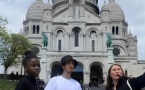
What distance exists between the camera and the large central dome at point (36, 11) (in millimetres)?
74688

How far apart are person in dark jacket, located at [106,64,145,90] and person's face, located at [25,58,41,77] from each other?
4.41 feet

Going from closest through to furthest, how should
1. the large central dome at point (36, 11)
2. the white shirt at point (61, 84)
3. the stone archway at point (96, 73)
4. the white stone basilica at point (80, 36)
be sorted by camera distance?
the white shirt at point (61, 84)
the white stone basilica at point (80, 36)
the stone archway at point (96, 73)
the large central dome at point (36, 11)

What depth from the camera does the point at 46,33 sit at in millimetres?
63938

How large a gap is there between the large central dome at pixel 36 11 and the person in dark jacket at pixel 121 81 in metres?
67.9

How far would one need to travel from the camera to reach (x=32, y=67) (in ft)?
20.6

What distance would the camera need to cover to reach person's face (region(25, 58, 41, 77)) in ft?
20.6

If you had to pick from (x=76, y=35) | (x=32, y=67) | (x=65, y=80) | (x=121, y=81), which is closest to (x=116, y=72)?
(x=121, y=81)

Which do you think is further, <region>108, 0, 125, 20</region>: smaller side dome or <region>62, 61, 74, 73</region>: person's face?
<region>108, 0, 125, 20</region>: smaller side dome

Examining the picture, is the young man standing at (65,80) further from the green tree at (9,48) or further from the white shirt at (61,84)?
the green tree at (9,48)

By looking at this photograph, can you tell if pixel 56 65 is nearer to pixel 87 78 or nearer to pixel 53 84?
pixel 87 78

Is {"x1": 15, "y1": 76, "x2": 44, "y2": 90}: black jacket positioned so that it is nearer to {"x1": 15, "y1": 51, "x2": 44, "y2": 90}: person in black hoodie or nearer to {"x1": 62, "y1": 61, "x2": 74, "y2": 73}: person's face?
{"x1": 15, "y1": 51, "x2": 44, "y2": 90}: person in black hoodie

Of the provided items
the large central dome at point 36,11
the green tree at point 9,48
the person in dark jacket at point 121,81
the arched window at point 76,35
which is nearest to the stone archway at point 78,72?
the arched window at point 76,35

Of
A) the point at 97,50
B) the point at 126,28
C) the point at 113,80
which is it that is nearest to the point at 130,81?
the point at 113,80

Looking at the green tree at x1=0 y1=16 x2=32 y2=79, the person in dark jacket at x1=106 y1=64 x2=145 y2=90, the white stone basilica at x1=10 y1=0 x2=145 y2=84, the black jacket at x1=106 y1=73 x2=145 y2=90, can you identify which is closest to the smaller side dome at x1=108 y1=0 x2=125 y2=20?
the white stone basilica at x1=10 y1=0 x2=145 y2=84
